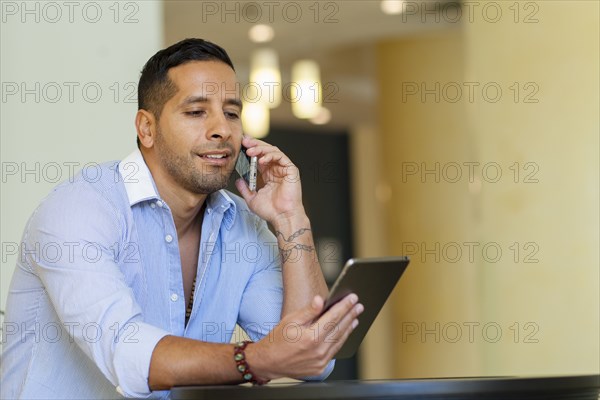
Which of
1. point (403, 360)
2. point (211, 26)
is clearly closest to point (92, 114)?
point (211, 26)

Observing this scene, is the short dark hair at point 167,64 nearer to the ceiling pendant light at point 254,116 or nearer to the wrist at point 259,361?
the wrist at point 259,361

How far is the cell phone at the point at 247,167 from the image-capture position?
1.84 meters

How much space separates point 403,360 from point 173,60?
3.79 m

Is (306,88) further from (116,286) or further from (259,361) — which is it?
(259,361)

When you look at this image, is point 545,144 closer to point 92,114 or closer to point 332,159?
point 92,114

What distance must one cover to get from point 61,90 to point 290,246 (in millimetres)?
959

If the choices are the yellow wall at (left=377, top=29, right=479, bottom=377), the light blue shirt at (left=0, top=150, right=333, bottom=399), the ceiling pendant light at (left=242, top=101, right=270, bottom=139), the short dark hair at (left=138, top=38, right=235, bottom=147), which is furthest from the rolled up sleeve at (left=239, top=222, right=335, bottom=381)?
the ceiling pendant light at (left=242, top=101, right=270, bottom=139)

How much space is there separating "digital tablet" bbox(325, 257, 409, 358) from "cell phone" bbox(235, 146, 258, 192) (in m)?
0.47

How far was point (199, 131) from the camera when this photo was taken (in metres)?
1.75

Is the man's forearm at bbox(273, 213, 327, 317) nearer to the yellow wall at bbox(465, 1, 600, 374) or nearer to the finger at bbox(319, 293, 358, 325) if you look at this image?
the finger at bbox(319, 293, 358, 325)

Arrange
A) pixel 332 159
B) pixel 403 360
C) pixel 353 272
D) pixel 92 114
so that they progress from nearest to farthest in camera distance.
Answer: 1. pixel 353 272
2. pixel 92 114
3. pixel 403 360
4. pixel 332 159

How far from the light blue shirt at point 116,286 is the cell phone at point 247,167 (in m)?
0.05

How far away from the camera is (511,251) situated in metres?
3.27

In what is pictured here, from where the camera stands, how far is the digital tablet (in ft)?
4.24
